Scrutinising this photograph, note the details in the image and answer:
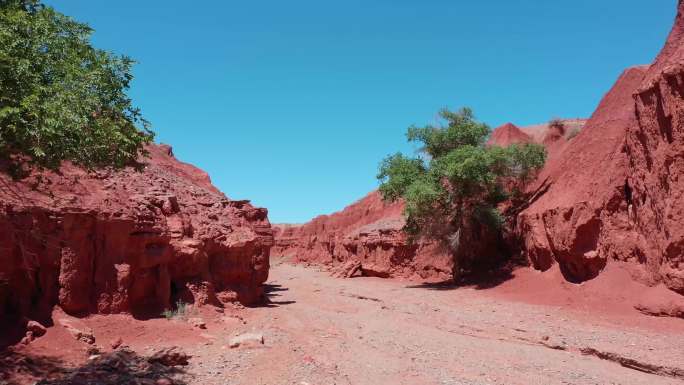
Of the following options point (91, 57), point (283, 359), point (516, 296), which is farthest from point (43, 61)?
point (516, 296)

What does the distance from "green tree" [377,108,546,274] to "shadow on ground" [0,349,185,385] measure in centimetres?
1412

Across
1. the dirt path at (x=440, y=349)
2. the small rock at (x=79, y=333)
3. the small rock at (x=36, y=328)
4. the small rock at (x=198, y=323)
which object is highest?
the small rock at (x=36, y=328)

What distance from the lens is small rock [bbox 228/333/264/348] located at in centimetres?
928

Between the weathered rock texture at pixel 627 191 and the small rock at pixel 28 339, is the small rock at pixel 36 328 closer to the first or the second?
the small rock at pixel 28 339

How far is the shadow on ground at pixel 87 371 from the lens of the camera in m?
6.64

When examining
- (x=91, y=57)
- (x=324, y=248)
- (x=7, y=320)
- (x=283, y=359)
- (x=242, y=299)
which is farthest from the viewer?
(x=324, y=248)

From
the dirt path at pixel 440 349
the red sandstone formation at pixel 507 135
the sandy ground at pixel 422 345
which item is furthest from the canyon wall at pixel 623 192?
the red sandstone formation at pixel 507 135

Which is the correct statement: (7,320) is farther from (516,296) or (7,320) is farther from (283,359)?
(516,296)

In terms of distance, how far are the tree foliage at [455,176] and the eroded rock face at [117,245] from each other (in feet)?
29.5

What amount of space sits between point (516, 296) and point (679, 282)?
6.03 m

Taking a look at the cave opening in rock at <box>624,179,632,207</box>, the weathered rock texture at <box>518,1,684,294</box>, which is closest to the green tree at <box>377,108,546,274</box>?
the weathered rock texture at <box>518,1,684,294</box>

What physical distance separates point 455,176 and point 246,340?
44.2ft

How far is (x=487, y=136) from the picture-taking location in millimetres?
23219

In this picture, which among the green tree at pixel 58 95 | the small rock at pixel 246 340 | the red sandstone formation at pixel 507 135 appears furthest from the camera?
the red sandstone formation at pixel 507 135
